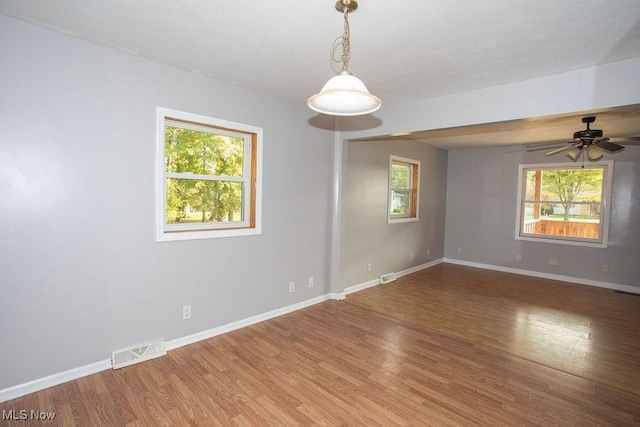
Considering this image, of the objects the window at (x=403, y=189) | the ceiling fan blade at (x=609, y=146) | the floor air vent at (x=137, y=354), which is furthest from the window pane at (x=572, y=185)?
the floor air vent at (x=137, y=354)

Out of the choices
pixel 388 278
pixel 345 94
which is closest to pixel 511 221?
pixel 388 278

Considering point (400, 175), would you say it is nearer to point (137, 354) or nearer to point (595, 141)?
point (595, 141)

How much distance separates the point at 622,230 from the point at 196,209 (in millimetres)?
6606

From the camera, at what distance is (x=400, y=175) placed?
18.8 ft

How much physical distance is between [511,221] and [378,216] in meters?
3.02

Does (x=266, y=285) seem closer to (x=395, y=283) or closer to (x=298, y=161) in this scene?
(x=298, y=161)

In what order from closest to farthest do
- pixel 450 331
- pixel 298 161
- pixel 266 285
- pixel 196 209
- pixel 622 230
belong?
1. pixel 196 209
2. pixel 450 331
3. pixel 266 285
4. pixel 298 161
5. pixel 622 230

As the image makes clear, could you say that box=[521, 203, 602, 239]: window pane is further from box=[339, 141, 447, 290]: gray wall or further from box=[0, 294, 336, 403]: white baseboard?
box=[0, 294, 336, 403]: white baseboard

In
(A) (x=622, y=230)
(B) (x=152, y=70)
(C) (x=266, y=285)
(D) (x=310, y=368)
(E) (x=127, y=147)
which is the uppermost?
(B) (x=152, y=70)

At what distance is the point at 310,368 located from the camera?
8.46 ft

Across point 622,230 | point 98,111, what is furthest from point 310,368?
point 622,230

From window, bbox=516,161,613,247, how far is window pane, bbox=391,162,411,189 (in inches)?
87.8

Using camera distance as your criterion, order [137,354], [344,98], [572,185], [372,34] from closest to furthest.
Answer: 1. [344,98]
2. [372,34]
3. [137,354]
4. [572,185]

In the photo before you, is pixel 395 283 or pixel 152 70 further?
pixel 395 283
